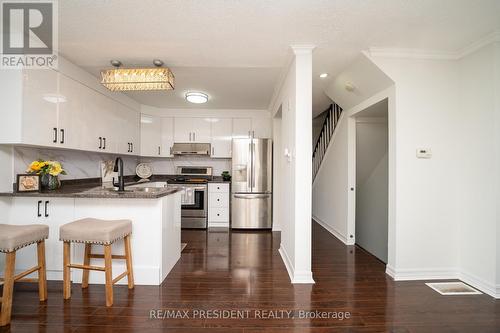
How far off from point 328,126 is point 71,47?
443 cm

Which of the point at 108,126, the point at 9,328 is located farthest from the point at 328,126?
the point at 9,328

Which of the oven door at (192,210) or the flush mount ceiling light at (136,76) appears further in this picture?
A: the oven door at (192,210)

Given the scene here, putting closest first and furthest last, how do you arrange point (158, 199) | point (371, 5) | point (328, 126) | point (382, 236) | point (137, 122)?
point (371, 5) → point (158, 199) → point (382, 236) → point (137, 122) → point (328, 126)

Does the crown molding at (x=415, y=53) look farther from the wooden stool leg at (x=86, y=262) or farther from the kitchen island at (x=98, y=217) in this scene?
the wooden stool leg at (x=86, y=262)

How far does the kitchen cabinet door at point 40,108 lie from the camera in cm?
213

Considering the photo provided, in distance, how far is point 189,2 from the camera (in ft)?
5.67

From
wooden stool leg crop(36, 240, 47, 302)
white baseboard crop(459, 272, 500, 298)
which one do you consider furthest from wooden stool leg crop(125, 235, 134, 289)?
white baseboard crop(459, 272, 500, 298)

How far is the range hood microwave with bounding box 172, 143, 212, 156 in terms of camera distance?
4727 mm

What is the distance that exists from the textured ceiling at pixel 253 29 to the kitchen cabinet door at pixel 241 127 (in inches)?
76.1

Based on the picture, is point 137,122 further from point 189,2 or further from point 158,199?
point 189,2

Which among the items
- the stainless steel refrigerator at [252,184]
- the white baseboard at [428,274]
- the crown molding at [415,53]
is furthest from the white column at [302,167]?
the stainless steel refrigerator at [252,184]

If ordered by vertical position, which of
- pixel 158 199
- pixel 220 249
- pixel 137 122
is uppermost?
pixel 137 122

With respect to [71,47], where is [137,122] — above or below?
below

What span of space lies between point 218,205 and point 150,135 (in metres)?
2.10
